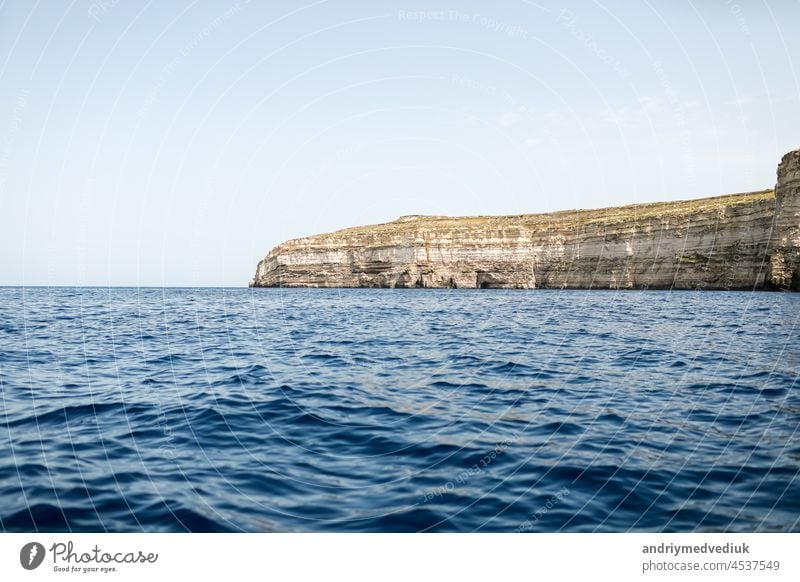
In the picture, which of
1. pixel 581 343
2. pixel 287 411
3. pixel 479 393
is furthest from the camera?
pixel 581 343

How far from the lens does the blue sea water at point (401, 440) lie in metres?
5.10

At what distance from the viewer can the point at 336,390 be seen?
420 inches

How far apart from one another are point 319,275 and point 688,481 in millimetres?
101138

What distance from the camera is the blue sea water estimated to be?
16.7 ft

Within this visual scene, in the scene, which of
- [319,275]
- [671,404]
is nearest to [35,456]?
[671,404]
